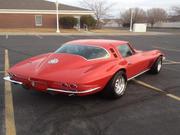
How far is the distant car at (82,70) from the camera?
16.4 feet

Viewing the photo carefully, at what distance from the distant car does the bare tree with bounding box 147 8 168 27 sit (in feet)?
279

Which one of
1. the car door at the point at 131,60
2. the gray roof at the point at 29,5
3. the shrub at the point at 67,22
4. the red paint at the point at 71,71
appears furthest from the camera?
the gray roof at the point at 29,5

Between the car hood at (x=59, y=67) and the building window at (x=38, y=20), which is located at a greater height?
the building window at (x=38, y=20)

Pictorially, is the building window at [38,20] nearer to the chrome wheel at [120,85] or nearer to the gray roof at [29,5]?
the gray roof at [29,5]

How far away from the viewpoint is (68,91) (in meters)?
4.93

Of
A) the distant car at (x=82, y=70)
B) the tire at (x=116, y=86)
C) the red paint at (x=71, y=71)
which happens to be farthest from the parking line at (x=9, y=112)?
the tire at (x=116, y=86)

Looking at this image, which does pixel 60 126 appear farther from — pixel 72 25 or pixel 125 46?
pixel 72 25

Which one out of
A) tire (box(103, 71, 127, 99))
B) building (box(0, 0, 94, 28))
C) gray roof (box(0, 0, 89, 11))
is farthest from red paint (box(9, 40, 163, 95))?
gray roof (box(0, 0, 89, 11))

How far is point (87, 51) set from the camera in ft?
20.1

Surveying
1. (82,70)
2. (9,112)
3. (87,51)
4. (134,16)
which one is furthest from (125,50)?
(134,16)

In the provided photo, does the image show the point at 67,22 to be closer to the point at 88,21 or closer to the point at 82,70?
the point at 88,21

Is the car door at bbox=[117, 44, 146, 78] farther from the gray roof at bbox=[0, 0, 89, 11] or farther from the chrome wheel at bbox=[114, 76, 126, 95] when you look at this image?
the gray roof at bbox=[0, 0, 89, 11]

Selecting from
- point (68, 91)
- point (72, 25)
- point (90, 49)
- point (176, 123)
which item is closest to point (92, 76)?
point (68, 91)

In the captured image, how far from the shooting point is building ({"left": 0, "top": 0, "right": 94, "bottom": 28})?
1577 inches
